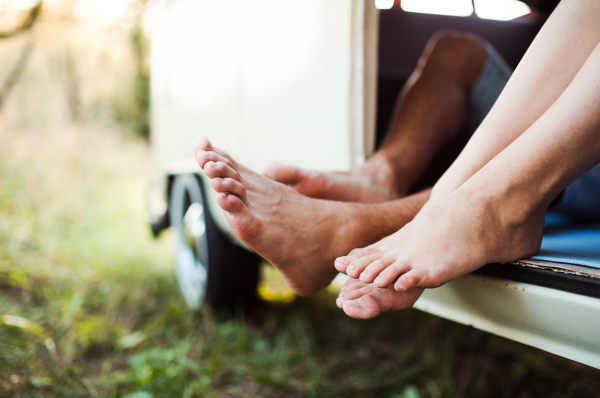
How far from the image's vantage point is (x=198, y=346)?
1.73 metres

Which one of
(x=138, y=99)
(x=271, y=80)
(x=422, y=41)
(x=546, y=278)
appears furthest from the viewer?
(x=138, y=99)

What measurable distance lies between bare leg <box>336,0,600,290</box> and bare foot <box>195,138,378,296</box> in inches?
5.2

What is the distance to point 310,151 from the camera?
1.35 m

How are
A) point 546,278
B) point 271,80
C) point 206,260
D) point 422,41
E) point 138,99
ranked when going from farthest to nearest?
point 138,99, point 422,41, point 206,260, point 271,80, point 546,278

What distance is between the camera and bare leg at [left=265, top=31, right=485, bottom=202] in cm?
127

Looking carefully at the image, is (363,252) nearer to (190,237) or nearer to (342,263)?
(342,263)

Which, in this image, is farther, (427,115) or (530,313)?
(427,115)

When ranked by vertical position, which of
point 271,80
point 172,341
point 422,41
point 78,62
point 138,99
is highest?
point 78,62

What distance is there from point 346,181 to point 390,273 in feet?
1.47

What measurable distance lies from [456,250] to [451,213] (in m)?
0.08

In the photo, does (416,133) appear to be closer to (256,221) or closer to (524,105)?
(524,105)

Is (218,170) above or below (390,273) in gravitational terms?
above

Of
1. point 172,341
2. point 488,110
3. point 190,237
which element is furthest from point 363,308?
point 190,237

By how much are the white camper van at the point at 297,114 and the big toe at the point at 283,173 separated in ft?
0.56
